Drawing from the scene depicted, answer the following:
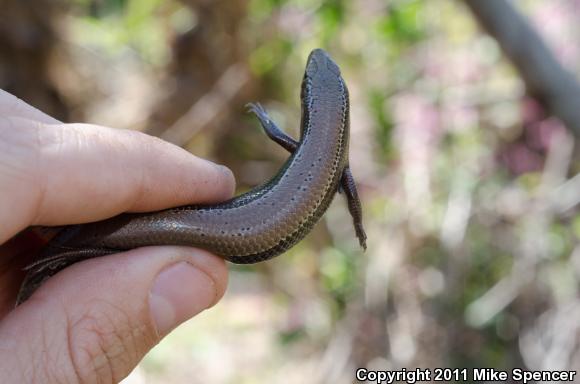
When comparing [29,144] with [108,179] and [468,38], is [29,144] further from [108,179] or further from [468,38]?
[468,38]

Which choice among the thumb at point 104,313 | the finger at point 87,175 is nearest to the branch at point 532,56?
the finger at point 87,175

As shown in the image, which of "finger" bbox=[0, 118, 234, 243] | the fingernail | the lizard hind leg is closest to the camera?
"finger" bbox=[0, 118, 234, 243]

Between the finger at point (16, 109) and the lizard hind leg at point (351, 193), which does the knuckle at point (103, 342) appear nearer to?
the finger at point (16, 109)

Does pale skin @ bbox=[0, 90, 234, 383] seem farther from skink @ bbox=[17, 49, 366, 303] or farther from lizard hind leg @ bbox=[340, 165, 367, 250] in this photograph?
lizard hind leg @ bbox=[340, 165, 367, 250]

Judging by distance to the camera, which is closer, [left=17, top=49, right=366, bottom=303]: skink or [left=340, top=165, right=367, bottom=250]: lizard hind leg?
[left=17, top=49, right=366, bottom=303]: skink

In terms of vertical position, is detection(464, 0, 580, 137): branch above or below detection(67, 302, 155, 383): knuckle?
below

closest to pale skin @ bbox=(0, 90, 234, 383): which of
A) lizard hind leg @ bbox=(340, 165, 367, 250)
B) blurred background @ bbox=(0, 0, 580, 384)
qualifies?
lizard hind leg @ bbox=(340, 165, 367, 250)

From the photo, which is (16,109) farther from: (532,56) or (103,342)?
(532,56)
